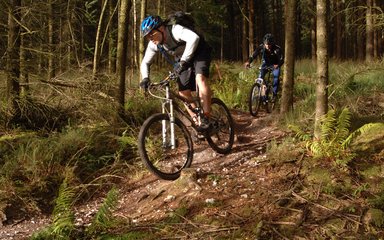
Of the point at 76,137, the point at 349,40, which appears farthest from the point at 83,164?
the point at 349,40

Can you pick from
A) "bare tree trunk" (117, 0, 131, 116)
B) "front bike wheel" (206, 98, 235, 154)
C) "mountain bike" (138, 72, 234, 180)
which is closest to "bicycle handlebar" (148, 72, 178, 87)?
"mountain bike" (138, 72, 234, 180)

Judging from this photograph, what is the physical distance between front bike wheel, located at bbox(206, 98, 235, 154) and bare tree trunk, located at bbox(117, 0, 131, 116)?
2002 millimetres

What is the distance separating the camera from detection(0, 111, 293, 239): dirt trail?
4.41 meters

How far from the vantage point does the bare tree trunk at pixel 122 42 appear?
24.1 ft

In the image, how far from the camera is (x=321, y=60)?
16.9ft

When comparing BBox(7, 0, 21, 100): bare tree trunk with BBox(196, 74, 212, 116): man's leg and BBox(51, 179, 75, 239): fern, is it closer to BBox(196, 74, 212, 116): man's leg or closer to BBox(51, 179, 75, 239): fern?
BBox(196, 74, 212, 116): man's leg

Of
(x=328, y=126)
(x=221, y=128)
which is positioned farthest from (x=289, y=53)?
(x=328, y=126)

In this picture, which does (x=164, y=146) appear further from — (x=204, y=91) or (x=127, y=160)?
(x=127, y=160)

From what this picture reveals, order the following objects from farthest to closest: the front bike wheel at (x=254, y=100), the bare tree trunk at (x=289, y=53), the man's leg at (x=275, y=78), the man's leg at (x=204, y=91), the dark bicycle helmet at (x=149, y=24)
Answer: the man's leg at (x=275, y=78) → the front bike wheel at (x=254, y=100) → the bare tree trunk at (x=289, y=53) → the man's leg at (x=204, y=91) → the dark bicycle helmet at (x=149, y=24)

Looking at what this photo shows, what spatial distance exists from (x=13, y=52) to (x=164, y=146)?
3339 millimetres

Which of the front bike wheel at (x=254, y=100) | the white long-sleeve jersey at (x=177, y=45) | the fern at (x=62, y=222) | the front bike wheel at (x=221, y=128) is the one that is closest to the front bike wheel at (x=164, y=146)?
the front bike wheel at (x=221, y=128)

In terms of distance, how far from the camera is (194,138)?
6180 millimetres

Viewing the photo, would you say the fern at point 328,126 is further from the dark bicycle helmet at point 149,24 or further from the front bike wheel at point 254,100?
the front bike wheel at point 254,100

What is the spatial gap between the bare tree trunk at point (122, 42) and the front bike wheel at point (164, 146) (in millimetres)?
1710
